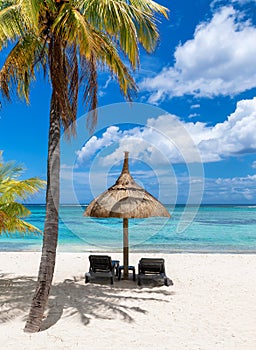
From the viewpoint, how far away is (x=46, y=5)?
507 centimetres

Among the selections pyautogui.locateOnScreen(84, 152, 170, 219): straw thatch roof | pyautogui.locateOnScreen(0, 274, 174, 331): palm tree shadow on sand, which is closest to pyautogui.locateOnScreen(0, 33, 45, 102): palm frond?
pyautogui.locateOnScreen(84, 152, 170, 219): straw thatch roof

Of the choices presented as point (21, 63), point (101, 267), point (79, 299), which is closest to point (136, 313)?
point (79, 299)

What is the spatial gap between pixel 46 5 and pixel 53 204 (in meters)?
2.83

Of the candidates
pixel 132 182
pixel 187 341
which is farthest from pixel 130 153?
pixel 187 341

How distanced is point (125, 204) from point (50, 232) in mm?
2939

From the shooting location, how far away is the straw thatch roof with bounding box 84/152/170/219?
7.75 metres

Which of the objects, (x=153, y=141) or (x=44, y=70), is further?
(x=153, y=141)

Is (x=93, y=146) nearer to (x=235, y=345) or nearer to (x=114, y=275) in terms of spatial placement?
(x=114, y=275)

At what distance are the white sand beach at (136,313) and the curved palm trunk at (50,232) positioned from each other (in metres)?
0.28

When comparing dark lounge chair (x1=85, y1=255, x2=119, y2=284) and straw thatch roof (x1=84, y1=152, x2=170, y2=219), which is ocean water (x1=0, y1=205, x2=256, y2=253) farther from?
dark lounge chair (x1=85, y1=255, x2=119, y2=284)

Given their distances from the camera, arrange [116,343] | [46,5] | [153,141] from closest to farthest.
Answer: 1. [116,343]
2. [46,5]
3. [153,141]

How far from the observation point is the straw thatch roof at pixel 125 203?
305 inches

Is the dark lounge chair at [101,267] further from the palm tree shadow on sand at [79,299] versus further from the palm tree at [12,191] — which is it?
the palm tree at [12,191]

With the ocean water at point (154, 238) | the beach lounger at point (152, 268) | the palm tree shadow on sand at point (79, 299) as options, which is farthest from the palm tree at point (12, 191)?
the beach lounger at point (152, 268)
